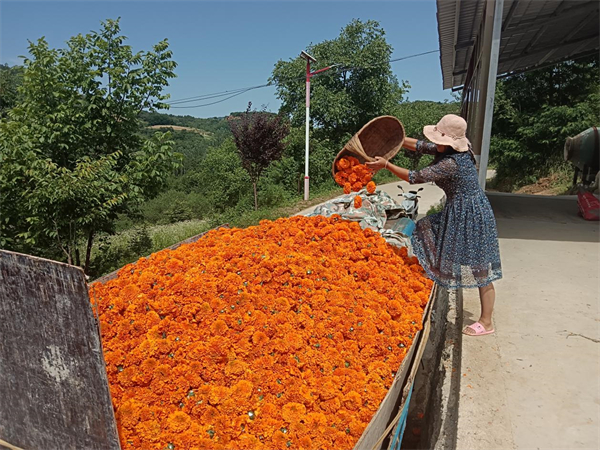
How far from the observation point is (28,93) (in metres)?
5.91

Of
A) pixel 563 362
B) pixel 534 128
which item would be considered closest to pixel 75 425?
pixel 563 362

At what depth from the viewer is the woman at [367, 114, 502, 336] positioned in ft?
9.18

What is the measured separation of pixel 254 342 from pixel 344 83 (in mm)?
19975

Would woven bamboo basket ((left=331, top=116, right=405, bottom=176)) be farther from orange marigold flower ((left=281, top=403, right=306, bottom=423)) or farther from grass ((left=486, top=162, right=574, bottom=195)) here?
grass ((left=486, top=162, right=574, bottom=195))

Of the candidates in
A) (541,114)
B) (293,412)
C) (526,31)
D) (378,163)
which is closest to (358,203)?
(378,163)

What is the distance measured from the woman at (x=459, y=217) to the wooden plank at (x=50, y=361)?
2.14 metres

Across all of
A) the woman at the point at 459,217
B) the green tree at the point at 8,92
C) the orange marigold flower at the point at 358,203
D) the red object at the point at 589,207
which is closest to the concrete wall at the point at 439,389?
the woman at the point at 459,217

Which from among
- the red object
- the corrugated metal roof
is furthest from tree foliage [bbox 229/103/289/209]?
the red object

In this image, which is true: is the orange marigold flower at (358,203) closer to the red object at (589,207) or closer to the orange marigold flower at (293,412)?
the orange marigold flower at (293,412)

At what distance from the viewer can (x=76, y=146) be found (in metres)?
6.30

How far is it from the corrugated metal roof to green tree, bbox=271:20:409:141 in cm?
741

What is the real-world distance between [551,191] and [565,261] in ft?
30.3

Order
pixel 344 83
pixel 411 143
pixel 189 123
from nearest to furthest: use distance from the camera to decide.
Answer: pixel 411 143 → pixel 344 83 → pixel 189 123

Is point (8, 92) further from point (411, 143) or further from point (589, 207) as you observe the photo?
point (589, 207)
